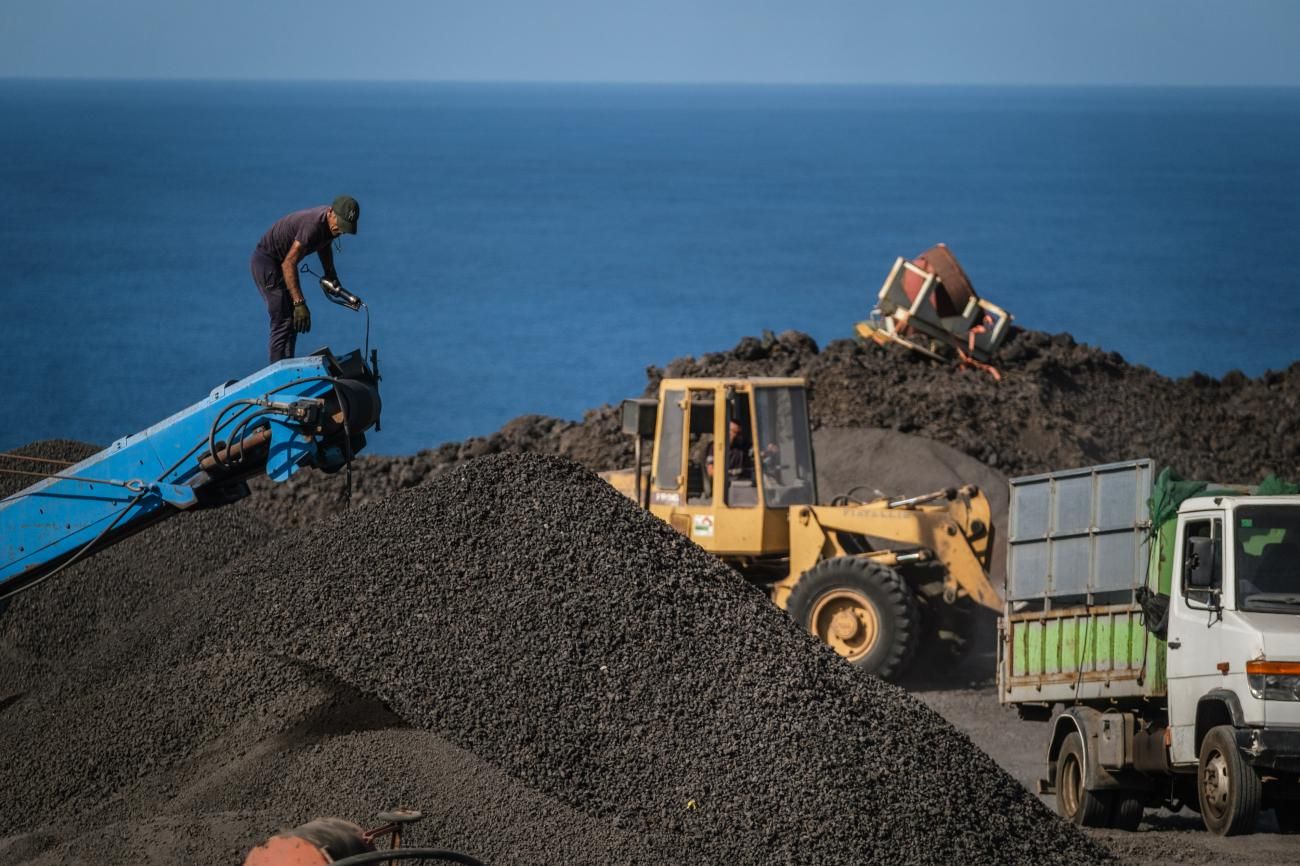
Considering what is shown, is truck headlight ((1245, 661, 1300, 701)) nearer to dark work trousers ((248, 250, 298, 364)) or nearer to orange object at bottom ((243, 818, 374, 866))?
orange object at bottom ((243, 818, 374, 866))

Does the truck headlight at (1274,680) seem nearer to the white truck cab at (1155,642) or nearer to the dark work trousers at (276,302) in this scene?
the white truck cab at (1155,642)

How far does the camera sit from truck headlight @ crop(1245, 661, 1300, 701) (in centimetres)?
893

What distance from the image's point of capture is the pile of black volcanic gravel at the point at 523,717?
813 centimetres

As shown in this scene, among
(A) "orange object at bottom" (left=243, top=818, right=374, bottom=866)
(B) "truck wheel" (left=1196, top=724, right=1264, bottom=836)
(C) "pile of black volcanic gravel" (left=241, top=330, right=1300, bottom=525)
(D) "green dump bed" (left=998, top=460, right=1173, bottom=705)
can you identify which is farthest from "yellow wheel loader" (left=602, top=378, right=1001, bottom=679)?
(A) "orange object at bottom" (left=243, top=818, right=374, bottom=866)

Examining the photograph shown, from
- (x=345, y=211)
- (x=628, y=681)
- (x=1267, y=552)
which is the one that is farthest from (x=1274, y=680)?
(x=345, y=211)

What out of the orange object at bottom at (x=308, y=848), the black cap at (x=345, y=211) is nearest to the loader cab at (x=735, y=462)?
the black cap at (x=345, y=211)

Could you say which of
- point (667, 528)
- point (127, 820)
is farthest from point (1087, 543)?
point (127, 820)

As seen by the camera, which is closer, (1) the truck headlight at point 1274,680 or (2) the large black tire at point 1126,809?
(1) the truck headlight at point 1274,680

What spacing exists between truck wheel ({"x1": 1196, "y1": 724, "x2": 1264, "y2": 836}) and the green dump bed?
2.50ft

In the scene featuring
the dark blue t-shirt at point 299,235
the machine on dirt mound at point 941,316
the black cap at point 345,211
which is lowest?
the dark blue t-shirt at point 299,235

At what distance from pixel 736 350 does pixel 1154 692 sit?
598 inches

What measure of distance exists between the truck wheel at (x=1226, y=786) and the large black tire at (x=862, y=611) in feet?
17.2

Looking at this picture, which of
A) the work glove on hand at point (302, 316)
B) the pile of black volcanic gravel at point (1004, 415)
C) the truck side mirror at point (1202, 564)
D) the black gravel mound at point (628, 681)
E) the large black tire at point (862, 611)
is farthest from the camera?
the pile of black volcanic gravel at point (1004, 415)

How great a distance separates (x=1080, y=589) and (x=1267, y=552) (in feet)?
5.63
